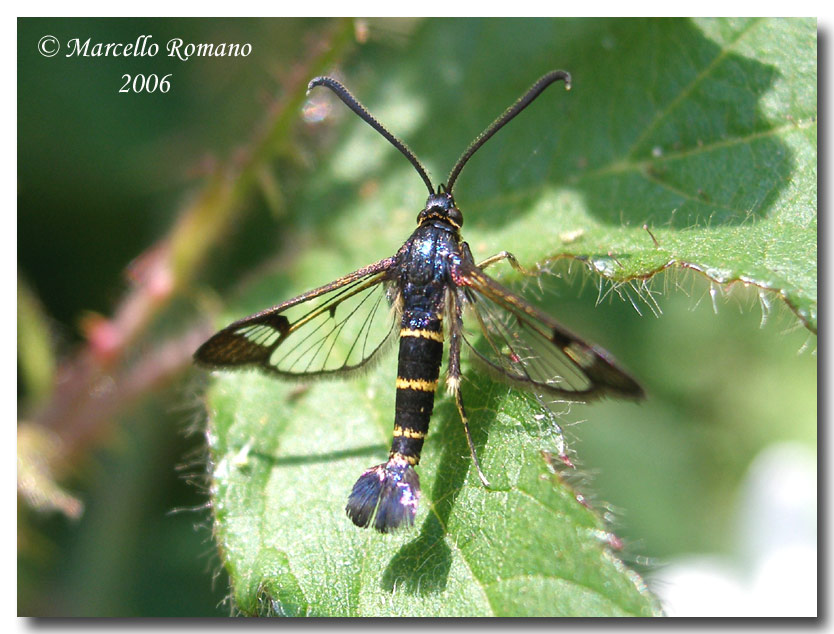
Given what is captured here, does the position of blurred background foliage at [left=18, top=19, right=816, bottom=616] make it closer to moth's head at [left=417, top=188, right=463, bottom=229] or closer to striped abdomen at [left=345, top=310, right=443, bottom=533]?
moth's head at [left=417, top=188, right=463, bottom=229]

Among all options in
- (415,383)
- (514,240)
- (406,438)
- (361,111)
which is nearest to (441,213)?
(514,240)

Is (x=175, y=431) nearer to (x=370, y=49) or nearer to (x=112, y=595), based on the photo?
(x=112, y=595)

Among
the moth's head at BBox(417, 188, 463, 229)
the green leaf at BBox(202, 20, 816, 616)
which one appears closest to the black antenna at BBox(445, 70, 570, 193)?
the moth's head at BBox(417, 188, 463, 229)

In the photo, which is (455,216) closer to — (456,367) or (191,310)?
(456,367)

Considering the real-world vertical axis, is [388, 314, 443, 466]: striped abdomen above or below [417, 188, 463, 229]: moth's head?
below

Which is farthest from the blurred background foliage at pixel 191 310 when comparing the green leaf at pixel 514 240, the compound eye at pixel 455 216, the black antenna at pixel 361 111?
the compound eye at pixel 455 216

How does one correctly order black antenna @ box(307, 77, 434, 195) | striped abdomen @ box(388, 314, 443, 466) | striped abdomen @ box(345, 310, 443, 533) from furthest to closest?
black antenna @ box(307, 77, 434, 195)
striped abdomen @ box(388, 314, 443, 466)
striped abdomen @ box(345, 310, 443, 533)
